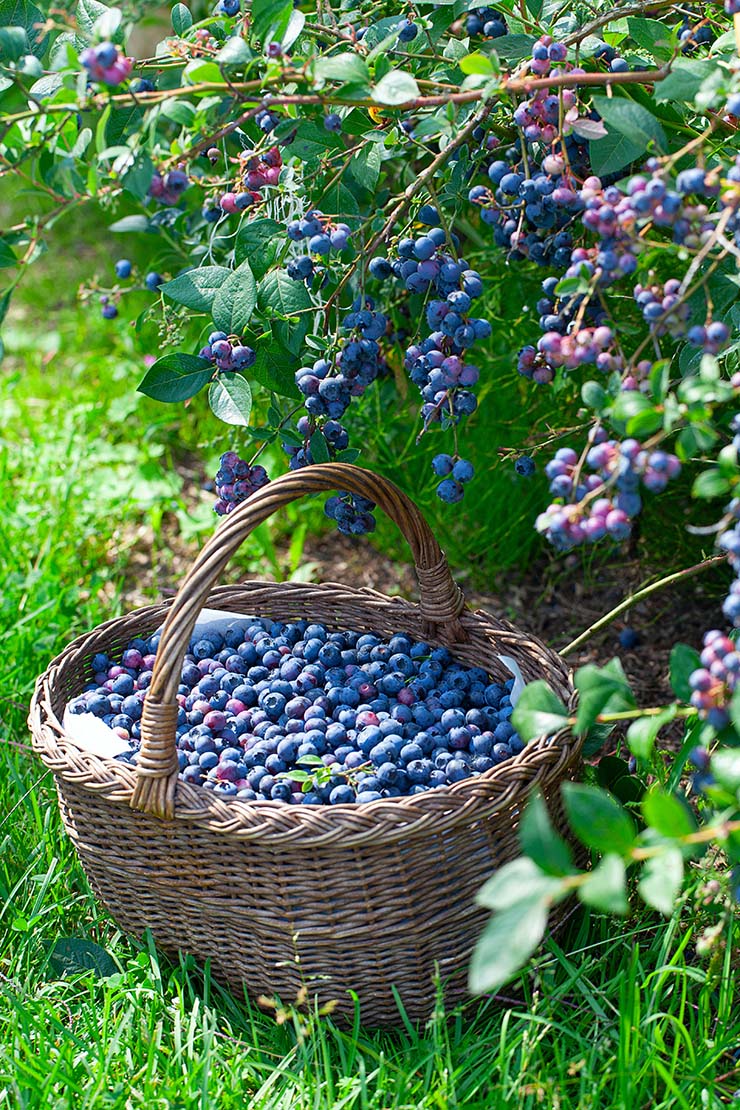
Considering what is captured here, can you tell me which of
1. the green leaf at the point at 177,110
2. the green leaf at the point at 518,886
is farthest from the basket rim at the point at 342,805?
the green leaf at the point at 177,110

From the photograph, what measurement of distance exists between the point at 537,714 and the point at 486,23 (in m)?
0.96

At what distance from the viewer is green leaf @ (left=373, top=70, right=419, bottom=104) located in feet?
3.83

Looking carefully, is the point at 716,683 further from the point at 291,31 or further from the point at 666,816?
the point at 291,31

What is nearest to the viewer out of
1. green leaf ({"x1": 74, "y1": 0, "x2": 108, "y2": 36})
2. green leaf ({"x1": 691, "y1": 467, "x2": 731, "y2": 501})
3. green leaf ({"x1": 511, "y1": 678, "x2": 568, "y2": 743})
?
green leaf ({"x1": 691, "y1": 467, "x2": 731, "y2": 501})

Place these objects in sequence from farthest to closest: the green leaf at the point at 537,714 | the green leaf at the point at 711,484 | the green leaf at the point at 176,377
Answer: the green leaf at the point at 176,377 → the green leaf at the point at 537,714 → the green leaf at the point at 711,484

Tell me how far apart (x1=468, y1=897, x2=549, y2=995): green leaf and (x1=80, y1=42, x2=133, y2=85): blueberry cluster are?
33.0 inches

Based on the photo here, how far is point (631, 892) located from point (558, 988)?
194 millimetres

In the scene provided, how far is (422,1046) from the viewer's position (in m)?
1.32

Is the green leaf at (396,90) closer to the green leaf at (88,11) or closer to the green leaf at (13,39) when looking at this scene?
the green leaf at (13,39)

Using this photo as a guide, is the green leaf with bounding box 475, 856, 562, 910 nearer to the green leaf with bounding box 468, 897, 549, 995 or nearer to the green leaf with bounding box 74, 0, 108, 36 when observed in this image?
the green leaf with bounding box 468, 897, 549, 995

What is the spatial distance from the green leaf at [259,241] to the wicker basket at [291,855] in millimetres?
297

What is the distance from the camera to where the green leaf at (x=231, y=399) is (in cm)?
136

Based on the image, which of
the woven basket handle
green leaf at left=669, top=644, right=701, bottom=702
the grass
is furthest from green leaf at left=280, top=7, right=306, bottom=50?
the grass

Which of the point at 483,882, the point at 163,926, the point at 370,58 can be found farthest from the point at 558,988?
the point at 370,58
